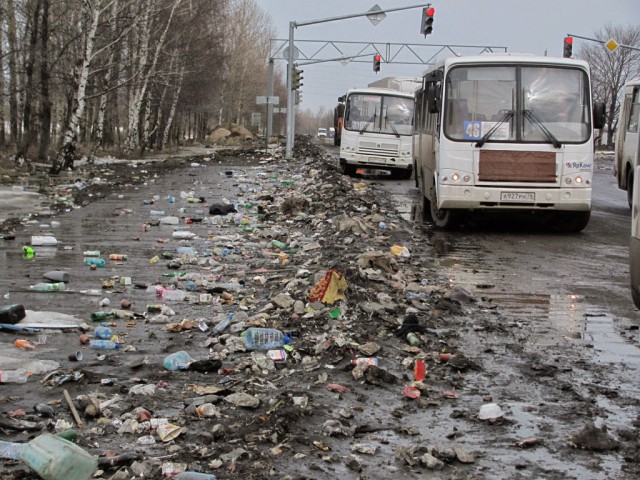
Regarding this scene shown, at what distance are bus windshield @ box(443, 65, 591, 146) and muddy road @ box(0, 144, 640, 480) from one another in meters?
1.77

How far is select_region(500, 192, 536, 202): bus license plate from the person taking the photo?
13.1 metres

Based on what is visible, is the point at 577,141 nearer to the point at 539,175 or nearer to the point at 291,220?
the point at 539,175

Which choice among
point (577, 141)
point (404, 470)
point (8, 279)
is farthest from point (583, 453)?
point (577, 141)

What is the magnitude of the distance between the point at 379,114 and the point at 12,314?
20.9 metres

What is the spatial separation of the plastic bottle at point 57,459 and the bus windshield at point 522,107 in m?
10.2

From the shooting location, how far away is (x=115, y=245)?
12094 mm

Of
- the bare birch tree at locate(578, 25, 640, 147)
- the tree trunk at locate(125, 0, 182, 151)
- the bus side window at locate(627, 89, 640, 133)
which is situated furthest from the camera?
the bare birch tree at locate(578, 25, 640, 147)

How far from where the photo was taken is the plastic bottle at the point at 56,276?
30.3 ft

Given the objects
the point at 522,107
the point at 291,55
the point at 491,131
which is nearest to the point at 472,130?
the point at 491,131

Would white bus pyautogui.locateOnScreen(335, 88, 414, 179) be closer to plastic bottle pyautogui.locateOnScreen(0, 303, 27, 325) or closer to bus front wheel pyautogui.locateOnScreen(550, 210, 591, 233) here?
bus front wheel pyautogui.locateOnScreen(550, 210, 591, 233)

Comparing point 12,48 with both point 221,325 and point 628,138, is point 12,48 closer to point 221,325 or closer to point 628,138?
point 628,138

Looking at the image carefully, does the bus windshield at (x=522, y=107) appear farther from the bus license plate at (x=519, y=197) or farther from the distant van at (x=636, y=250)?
the distant van at (x=636, y=250)

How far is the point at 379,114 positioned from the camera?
26.8 metres

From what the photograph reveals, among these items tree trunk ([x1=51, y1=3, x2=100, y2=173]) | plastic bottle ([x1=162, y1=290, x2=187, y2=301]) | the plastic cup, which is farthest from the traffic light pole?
the plastic cup
